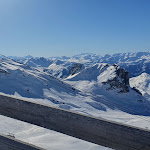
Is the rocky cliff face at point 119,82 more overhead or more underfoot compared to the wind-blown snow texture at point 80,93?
more overhead

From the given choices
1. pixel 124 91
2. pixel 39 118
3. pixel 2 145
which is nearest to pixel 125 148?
pixel 39 118

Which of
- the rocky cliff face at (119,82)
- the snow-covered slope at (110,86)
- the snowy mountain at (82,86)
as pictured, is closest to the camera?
the snowy mountain at (82,86)

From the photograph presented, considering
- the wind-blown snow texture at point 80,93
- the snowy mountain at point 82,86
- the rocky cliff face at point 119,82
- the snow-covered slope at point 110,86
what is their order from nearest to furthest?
the wind-blown snow texture at point 80,93 < the snowy mountain at point 82,86 < the snow-covered slope at point 110,86 < the rocky cliff face at point 119,82

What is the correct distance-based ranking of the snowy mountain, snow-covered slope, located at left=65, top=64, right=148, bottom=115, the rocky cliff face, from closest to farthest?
the snowy mountain
snow-covered slope, located at left=65, top=64, right=148, bottom=115
the rocky cliff face

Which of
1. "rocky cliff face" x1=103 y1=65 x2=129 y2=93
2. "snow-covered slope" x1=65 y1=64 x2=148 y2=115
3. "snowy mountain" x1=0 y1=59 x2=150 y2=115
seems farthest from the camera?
"rocky cliff face" x1=103 y1=65 x2=129 y2=93

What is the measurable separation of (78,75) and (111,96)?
1674 cm

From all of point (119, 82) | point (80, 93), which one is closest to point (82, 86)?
point (119, 82)

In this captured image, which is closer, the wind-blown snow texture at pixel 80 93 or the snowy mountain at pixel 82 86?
the wind-blown snow texture at pixel 80 93

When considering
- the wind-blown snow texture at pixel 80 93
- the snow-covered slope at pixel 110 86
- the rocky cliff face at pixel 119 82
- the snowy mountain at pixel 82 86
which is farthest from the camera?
the rocky cliff face at pixel 119 82

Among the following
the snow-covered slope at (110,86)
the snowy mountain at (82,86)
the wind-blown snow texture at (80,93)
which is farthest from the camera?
the snow-covered slope at (110,86)

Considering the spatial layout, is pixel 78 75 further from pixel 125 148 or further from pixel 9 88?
pixel 125 148

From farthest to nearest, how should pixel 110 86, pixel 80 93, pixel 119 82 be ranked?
pixel 119 82, pixel 110 86, pixel 80 93

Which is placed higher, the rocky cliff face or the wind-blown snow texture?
the rocky cliff face

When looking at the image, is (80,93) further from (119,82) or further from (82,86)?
(119,82)
